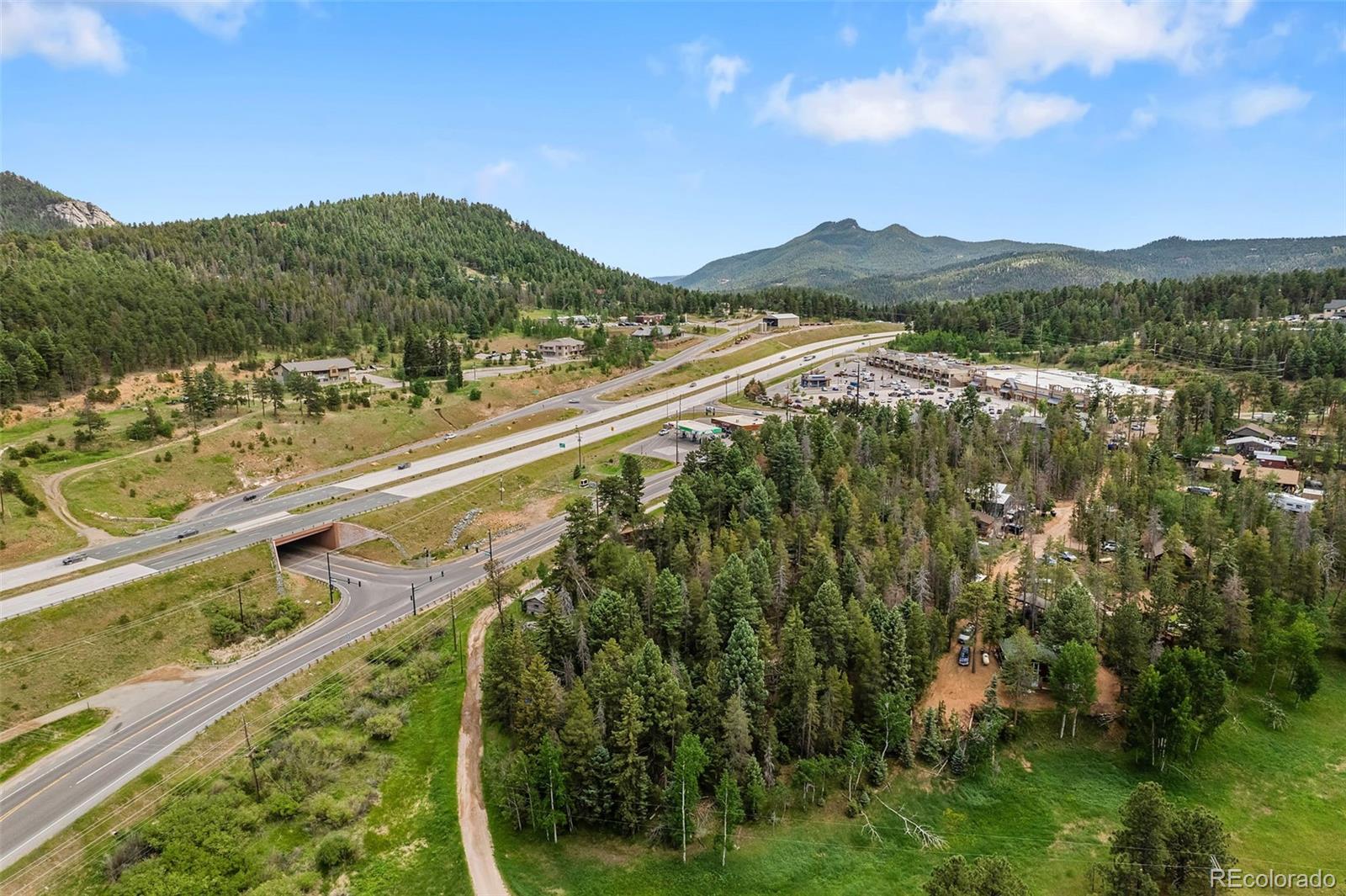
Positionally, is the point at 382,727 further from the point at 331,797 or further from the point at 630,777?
A: the point at 630,777

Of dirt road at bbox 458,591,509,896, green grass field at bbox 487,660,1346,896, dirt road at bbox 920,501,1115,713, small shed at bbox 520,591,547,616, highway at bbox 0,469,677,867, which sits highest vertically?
small shed at bbox 520,591,547,616

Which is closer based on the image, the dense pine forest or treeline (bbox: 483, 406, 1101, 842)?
treeline (bbox: 483, 406, 1101, 842)

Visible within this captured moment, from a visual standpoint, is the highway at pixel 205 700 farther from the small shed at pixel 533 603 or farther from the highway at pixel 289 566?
the small shed at pixel 533 603

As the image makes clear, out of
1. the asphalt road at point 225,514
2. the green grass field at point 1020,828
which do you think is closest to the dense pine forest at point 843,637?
the green grass field at point 1020,828

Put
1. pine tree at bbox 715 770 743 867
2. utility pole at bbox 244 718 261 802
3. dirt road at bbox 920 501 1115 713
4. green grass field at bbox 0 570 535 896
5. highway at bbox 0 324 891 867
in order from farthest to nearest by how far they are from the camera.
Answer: dirt road at bbox 920 501 1115 713 → utility pole at bbox 244 718 261 802 → highway at bbox 0 324 891 867 → pine tree at bbox 715 770 743 867 → green grass field at bbox 0 570 535 896

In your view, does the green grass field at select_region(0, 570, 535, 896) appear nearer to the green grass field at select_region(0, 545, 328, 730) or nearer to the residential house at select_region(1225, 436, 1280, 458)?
the green grass field at select_region(0, 545, 328, 730)

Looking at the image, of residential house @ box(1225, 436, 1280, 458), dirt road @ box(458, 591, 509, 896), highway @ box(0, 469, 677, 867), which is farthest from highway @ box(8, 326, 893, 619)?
residential house @ box(1225, 436, 1280, 458)
